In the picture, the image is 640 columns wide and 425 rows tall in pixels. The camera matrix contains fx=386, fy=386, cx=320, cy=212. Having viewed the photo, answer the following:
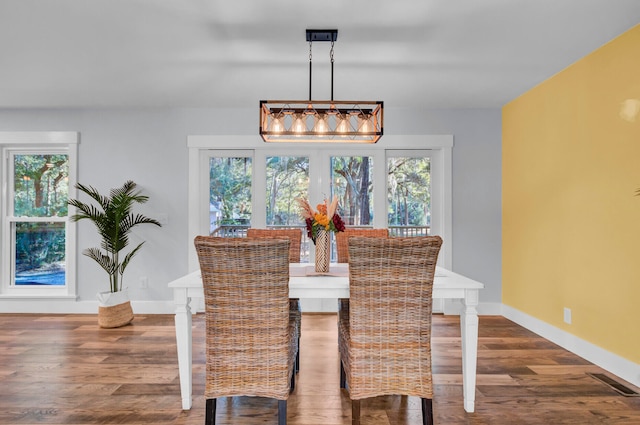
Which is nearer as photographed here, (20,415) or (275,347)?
(275,347)

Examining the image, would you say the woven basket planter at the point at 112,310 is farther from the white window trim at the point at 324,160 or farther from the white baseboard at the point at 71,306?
the white window trim at the point at 324,160

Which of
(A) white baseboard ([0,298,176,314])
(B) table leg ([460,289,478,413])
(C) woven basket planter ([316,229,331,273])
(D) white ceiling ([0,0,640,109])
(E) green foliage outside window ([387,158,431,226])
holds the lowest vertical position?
(A) white baseboard ([0,298,176,314])

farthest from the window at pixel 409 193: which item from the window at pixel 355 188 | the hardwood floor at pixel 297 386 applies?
the hardwood floor at pixel 297 386

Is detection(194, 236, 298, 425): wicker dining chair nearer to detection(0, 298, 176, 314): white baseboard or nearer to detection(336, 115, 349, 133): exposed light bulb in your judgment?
detection(336, 115, 349, 133): exposed light bulb

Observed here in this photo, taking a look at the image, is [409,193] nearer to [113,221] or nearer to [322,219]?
[322,219]

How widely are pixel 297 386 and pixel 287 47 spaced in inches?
92.1

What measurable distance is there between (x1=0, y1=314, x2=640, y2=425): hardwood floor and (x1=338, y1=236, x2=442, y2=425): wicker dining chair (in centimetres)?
32

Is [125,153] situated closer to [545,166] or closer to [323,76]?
[323,76]

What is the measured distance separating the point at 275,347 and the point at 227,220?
2829mm

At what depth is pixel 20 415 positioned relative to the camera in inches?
83.7

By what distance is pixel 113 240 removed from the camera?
3992 mm

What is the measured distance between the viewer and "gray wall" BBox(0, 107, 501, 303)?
4.35 m

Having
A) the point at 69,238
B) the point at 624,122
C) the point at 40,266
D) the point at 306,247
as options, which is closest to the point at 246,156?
the point at 306,247

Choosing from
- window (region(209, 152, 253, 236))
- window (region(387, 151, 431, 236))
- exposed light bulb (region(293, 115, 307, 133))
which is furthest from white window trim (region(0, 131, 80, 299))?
window (region(387, 151, 431, 236))
